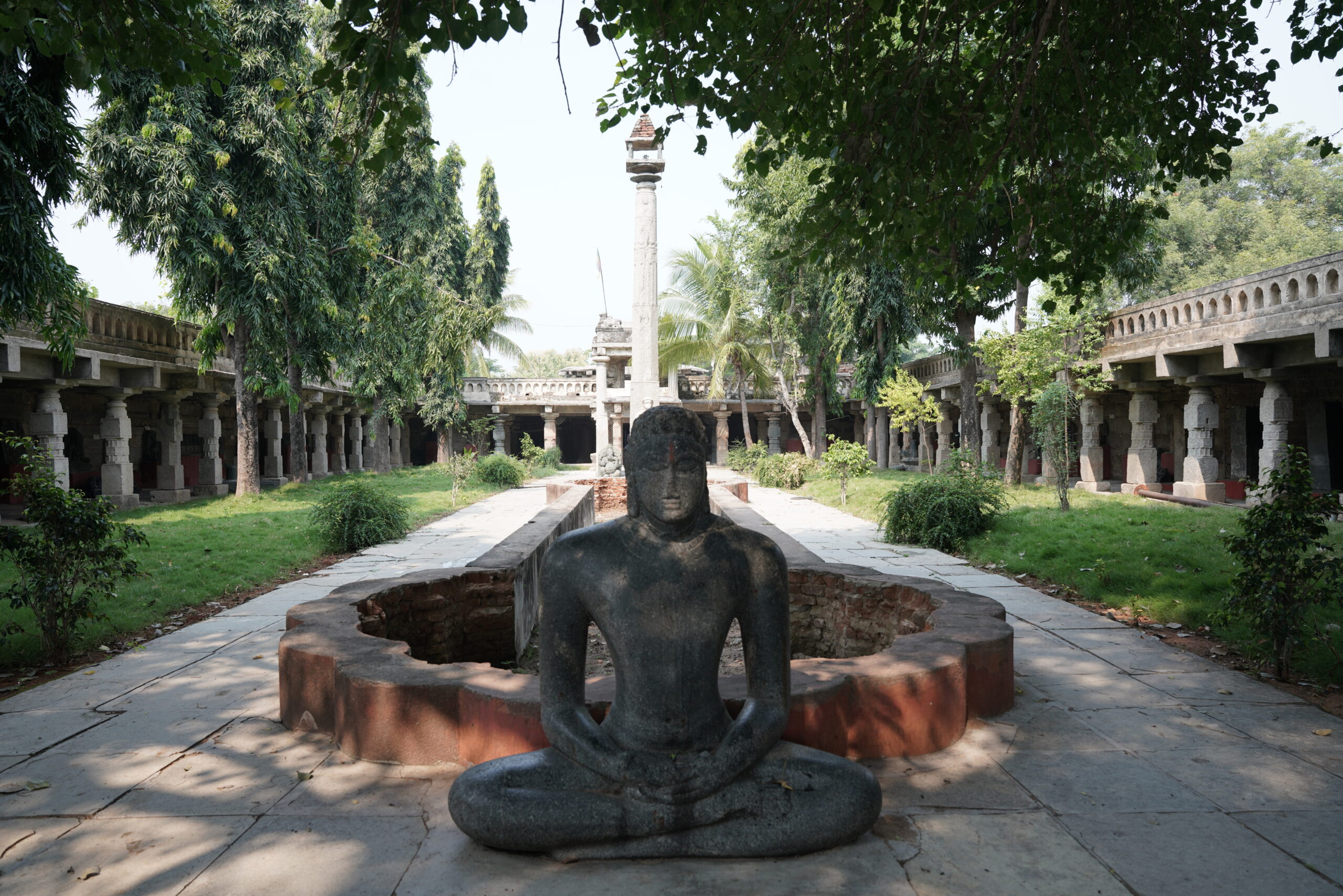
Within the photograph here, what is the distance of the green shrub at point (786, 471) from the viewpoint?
1988cm

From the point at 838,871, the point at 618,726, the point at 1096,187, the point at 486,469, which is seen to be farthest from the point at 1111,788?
the point at 486,469

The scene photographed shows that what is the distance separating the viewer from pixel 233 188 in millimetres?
12453

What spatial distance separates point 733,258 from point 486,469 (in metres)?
10.8

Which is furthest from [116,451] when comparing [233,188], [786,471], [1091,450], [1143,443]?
[1143,443]

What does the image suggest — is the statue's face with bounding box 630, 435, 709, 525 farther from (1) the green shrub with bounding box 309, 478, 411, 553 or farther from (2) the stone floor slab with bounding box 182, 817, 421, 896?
(1) the green shrub with bounding box 309, 478, 411, 553

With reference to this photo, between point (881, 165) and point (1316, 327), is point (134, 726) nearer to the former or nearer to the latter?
point (881, 165)

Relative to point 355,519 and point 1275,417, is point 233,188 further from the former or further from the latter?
point 1275,417

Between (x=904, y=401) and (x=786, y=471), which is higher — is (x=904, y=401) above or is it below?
above

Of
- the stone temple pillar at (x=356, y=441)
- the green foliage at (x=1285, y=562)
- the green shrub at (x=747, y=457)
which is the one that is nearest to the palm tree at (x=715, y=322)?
the green shrub at (x=747, y=457)

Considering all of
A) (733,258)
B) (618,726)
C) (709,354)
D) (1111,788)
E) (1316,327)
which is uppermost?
(733,258)

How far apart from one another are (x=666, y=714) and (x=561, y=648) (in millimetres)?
409

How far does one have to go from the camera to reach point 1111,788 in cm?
284

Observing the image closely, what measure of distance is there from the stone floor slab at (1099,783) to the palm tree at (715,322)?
21551 millimetres

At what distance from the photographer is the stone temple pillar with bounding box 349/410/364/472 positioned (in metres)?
26.0
